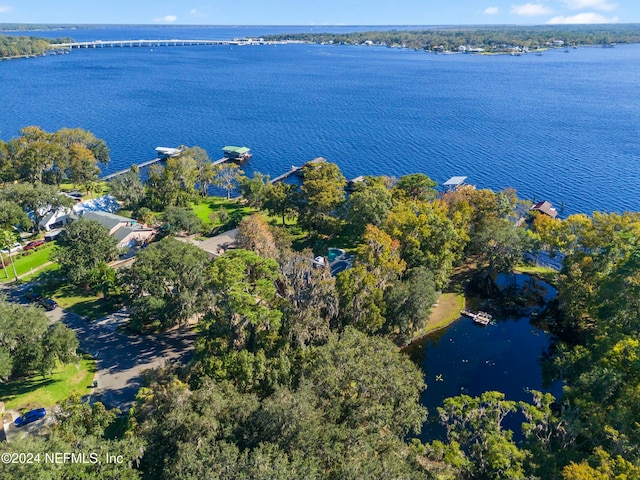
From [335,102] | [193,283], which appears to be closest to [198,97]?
[335,102]

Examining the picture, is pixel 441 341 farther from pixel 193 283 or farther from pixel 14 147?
pixel 14 147

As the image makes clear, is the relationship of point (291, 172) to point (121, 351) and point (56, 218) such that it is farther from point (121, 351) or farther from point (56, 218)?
point (121, 351)

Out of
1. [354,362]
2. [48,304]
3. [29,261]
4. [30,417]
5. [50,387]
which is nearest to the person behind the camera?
[354,362]

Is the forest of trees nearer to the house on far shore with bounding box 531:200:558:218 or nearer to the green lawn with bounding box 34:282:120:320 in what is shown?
the green lawn with bounding box 34:282:120:320

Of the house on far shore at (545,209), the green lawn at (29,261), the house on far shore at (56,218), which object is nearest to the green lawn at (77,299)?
the green lawn at (29,261)

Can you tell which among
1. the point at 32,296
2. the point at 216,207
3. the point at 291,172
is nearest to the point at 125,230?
the point at 32,296

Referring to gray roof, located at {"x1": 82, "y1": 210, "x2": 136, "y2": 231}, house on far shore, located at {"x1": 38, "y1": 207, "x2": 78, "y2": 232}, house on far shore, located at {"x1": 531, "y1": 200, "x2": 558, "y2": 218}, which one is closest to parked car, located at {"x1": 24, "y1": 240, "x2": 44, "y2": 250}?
house on far shore, located at {"x1": 38, "y1": 207, "x2": 78, "y2": 232}
